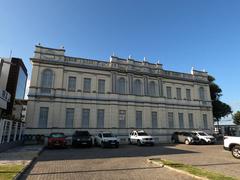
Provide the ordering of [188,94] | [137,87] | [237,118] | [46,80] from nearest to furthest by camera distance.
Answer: [46,80] → [137,87] → [188,94] → [237,118]

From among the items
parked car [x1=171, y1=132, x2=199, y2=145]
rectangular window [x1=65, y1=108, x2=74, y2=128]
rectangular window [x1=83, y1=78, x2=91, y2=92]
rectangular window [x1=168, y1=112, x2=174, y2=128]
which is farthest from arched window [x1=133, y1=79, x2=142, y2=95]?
rectangular window [x1=65, y1=108, x2=74, y2=128]

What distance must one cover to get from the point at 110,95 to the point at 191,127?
15461mm

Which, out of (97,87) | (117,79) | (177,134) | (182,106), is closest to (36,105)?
(97,87)

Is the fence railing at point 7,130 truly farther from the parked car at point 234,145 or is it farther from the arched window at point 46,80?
the parked car at point 234,145

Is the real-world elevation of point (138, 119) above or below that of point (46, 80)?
below

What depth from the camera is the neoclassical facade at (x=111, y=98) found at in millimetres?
24863

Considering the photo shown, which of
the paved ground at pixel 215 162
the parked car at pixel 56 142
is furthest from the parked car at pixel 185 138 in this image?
the parked car at pixel 56 142

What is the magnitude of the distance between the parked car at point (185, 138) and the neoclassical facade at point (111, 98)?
1.92 m

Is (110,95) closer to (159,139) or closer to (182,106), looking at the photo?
(159,139)

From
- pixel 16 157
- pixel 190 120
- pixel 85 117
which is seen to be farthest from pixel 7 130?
pixel 190 120

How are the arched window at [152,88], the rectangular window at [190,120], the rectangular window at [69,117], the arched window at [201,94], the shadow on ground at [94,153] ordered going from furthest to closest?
the arched window at [201,94]
the rectangular window at [190,120]
the arched window at [152,88]
the rectangular window at [69,117]
the shadow on ground at [94,153]

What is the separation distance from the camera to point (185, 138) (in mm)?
25969

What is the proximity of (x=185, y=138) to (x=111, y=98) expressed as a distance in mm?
11847

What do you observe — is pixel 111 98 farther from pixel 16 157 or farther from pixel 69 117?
pixel 16 157
